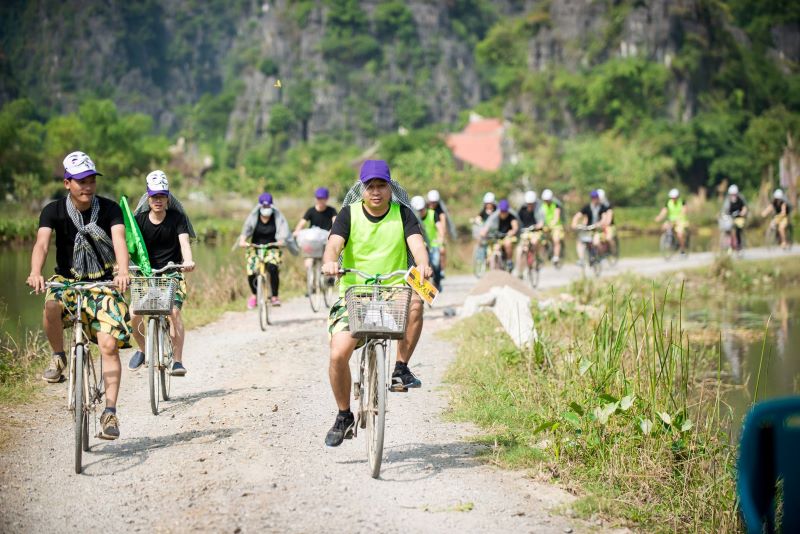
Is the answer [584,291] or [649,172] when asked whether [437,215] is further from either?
[649,172]

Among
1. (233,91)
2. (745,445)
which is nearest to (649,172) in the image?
(745,445)

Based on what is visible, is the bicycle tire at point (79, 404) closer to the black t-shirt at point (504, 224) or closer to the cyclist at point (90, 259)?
the cyclist at point (90, 259)

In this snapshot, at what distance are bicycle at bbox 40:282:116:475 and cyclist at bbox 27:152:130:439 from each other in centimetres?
8

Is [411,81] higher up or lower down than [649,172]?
higher up

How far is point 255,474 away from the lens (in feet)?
22.4

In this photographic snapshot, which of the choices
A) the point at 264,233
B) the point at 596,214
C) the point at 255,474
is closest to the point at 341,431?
the point at 255,474

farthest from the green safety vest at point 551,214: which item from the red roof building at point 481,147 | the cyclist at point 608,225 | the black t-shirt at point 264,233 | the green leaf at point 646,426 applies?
the red roof building at point 481,147

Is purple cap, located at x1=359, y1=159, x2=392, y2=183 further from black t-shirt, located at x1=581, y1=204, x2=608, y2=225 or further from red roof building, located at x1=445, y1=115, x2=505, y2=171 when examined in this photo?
red roof building, located at x1=445, y1=115, x2=505, y2=171

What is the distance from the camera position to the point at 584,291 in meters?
18.0

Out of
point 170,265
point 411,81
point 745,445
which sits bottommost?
point 745,445

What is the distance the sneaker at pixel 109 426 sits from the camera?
708 cm

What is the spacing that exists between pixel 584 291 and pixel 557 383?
30.2ft

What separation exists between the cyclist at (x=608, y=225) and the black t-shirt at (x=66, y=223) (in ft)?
50.5

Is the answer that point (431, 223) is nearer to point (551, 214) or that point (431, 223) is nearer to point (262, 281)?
point (262, 281)
